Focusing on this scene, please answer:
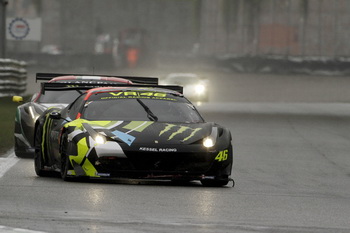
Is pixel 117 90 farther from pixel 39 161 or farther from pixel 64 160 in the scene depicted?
pixel 64 160

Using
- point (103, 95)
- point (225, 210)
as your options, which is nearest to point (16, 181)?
point (103, 95)

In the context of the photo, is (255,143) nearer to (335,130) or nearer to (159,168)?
(335,130)

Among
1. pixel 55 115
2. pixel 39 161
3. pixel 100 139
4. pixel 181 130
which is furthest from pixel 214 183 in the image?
pixel 39 161

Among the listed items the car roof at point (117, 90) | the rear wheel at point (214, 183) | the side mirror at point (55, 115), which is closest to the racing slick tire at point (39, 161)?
the side mirror at point (55, 115)

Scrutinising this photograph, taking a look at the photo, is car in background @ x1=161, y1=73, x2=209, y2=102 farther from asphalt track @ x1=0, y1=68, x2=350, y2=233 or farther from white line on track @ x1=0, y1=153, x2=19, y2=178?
white line on track @ x1=0, y1=153, x2=19, y2=178

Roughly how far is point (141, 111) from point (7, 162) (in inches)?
116

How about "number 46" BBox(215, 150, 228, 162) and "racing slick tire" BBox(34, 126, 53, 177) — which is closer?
"number 46" BBox(215, 150, 228, 162)

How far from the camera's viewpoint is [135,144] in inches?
466

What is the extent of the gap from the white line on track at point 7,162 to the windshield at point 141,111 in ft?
4.48

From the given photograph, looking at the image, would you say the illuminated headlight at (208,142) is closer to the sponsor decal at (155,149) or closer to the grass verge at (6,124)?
the sponsor decal at (155,149)

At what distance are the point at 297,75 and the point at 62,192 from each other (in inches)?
2104

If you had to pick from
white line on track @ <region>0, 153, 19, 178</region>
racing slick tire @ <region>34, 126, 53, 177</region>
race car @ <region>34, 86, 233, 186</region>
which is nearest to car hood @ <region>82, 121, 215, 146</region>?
race car @ <region>34, 86, 233, 186</region>

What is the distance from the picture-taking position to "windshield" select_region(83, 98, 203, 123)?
12.7 m

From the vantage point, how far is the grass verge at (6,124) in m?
18.1
